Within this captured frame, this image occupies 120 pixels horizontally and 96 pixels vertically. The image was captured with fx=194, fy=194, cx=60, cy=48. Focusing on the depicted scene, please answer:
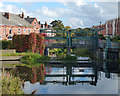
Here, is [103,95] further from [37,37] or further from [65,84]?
[37,37]

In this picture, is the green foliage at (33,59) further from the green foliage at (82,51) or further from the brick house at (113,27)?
the brick house at (113,27)

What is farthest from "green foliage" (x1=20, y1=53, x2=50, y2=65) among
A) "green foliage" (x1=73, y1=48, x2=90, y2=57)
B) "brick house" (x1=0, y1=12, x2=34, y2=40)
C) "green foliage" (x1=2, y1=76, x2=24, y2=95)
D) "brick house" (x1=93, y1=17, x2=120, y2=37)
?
"brick house" (x1=93, y1=17, x2=120, y2=37)

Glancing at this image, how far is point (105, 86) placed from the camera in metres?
13.1

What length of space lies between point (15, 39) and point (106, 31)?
4641cm

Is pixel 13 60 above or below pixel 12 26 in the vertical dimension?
below

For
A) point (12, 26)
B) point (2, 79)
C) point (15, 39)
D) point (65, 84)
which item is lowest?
point (65, 84)

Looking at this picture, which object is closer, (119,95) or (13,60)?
(119,95)

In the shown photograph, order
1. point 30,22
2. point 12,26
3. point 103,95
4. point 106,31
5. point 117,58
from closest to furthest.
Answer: point 103,95, point 117,58, point 12,26, point 30,22, point 106,31

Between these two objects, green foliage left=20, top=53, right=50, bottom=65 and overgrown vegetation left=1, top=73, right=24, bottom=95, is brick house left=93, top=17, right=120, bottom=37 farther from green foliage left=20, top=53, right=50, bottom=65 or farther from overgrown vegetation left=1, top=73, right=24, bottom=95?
overgrown vegetation left=1, top=73, right=24, bottom=95

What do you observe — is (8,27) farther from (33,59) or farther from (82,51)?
(33,59)

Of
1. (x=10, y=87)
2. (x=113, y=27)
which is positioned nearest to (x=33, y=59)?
(x=10, y=87)

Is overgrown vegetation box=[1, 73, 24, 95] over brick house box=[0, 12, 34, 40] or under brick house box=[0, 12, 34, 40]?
under

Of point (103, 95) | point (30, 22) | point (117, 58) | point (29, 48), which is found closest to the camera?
point (103, 95)

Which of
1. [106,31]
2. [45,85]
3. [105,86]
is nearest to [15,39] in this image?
[45,85]
